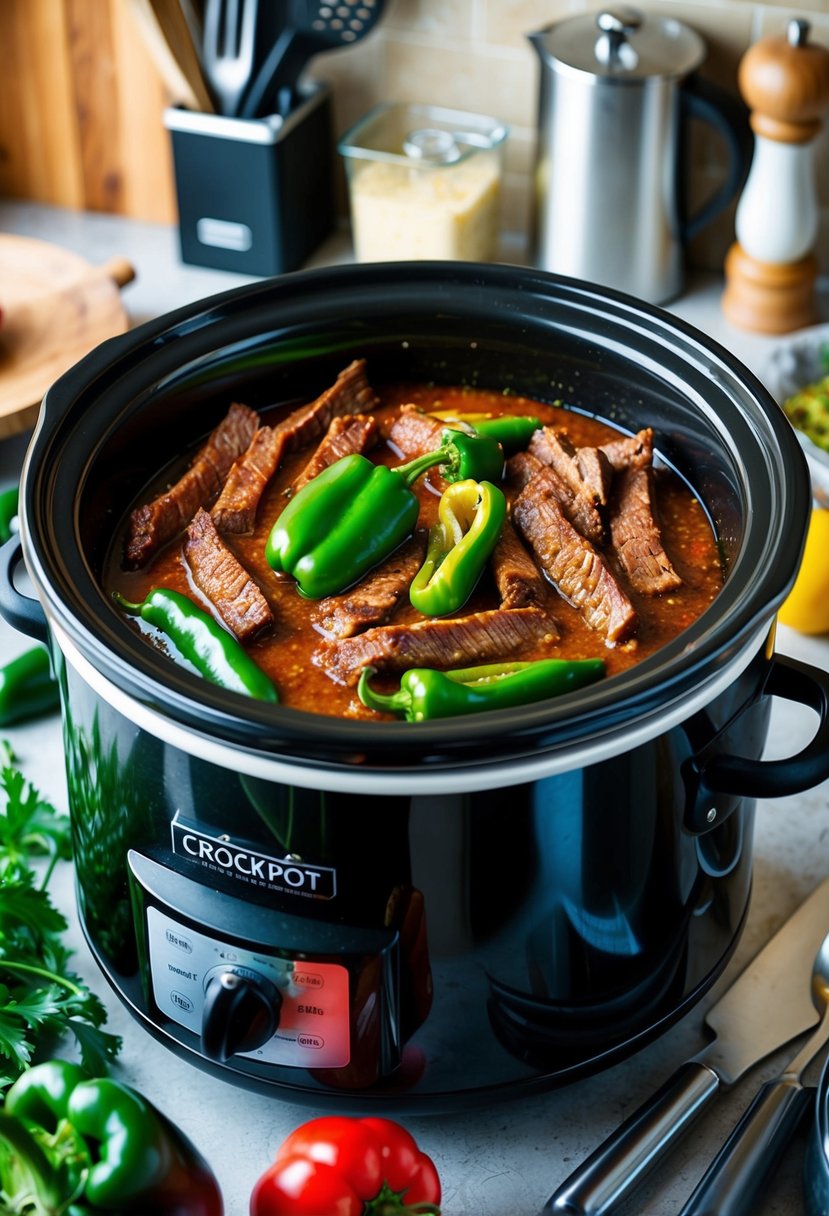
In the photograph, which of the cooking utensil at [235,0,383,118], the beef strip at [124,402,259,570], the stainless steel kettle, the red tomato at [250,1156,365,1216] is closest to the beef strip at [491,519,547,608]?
the beef strip at [124,402,259,570]

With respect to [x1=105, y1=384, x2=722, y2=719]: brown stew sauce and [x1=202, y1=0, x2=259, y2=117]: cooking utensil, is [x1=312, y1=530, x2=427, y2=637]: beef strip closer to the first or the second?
[x1=105, y1=384, x2=722, y2=719]: brown stew sauce

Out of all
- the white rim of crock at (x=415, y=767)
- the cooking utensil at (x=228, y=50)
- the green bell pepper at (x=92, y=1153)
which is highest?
the cooking utensil at (x=228, y=50)

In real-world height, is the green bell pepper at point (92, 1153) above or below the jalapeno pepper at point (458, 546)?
below

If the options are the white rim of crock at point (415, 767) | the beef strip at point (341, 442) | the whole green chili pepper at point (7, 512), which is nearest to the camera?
the white rim of crock at point (415, 767)

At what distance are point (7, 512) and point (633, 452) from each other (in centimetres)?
105

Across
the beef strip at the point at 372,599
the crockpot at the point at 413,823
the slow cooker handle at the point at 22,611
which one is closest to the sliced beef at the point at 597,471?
the crockpot at the point at 413,823

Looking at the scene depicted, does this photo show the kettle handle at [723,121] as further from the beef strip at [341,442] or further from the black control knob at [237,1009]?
the black control knob at [237,1009]

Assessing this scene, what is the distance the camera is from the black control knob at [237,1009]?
56.7 inches

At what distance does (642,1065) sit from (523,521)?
25.1 inches

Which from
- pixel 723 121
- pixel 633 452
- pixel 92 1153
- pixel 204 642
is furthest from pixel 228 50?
pixel 92 1153

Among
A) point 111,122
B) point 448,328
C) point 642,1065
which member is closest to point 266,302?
point 448,328

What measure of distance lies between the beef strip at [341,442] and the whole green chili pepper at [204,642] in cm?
26

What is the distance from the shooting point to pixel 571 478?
5.93 ft

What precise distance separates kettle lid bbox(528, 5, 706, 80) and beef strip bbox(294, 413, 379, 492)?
1.09 m
